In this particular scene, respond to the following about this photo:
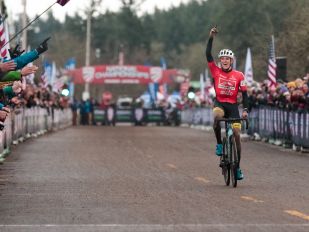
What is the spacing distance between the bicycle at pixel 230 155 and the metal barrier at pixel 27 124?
6.68m

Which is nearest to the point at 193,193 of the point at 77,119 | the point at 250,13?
the point at 250,13

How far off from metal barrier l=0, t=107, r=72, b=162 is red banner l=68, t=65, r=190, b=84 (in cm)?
2408

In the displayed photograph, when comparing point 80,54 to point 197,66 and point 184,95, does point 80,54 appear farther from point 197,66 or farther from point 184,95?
point 184,95

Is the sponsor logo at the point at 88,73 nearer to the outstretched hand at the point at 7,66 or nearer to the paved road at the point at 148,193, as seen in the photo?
the paved road at the point at 148,193

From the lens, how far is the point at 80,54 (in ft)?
466

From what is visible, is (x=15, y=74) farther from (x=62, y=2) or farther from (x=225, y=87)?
(x=225, y=87)

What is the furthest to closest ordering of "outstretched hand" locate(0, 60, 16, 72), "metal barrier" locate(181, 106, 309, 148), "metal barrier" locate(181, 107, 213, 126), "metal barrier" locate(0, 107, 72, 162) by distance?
"metal barrier" locate(181, 107, 213, 126) → "metal barrier" locate(181, 106, 309, 148) → "metal barrier" locate(0, 107, 72, 162) → "outstretched hand" locate(0, 60, 16, 72)

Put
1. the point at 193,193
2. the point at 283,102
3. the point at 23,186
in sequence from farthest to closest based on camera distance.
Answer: the point at 283,102
the point at 23,186
the point at 193,193

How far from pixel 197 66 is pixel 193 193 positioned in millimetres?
A: 123386

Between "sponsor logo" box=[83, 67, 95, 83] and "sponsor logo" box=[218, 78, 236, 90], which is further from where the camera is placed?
"sponsor logo" box=[83, 67, 95, 83]

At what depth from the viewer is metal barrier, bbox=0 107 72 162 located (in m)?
28.7

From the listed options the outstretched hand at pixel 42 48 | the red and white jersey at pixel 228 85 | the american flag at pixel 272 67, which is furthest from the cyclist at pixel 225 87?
the american flag at pixel 272 67

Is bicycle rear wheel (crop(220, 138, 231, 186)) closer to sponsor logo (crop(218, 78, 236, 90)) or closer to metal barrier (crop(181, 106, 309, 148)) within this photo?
sponsor logo (crop(218, 78, 236, 90))

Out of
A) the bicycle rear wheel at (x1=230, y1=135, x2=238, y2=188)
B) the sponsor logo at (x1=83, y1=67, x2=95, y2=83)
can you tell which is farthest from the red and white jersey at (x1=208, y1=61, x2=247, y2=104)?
the sponsor logo at (x1=83, y1=67, x2=95, y2=83)
